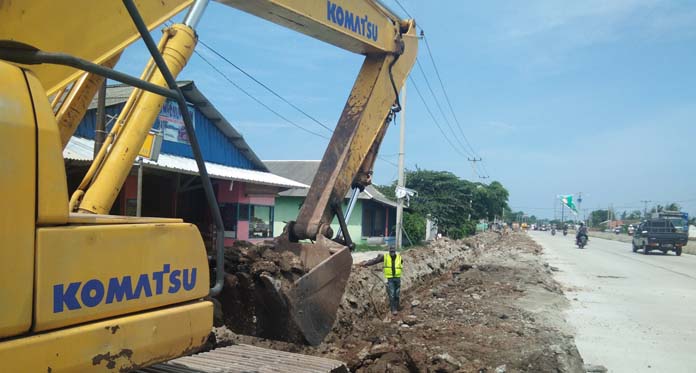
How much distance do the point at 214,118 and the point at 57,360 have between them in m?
18.4

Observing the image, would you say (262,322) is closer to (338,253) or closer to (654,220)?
(338,253)

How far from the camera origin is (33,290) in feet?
7.59

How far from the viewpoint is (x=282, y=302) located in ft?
15.8

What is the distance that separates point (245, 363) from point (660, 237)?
34763 millimetres

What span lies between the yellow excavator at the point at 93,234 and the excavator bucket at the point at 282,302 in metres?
0.02

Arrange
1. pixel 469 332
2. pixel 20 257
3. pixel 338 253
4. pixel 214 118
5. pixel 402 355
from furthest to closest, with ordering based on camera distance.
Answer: pixel 214 118, pixel 469 332, pixel 402 355, pixel 338 253, pixel 20 257

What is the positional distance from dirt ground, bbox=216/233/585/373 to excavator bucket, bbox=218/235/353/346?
1010 mm

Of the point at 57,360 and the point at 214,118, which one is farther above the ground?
the point at 214,118

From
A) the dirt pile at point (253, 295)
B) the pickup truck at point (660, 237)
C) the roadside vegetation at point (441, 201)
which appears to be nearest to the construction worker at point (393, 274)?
the dirt pile at point (253, 295)

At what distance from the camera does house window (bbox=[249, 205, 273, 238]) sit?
21922mm

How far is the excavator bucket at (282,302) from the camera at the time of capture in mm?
4848

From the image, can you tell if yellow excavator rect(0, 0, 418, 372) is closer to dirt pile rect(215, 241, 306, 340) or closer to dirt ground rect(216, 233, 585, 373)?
dirt pile rect(215, 241, 306, 340)

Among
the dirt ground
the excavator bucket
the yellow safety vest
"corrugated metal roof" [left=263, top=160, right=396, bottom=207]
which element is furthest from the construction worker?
"corrugated metal roof" [left=263, top=160, right=396, bottom=207]

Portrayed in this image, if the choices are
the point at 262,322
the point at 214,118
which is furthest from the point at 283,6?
the point at 214,118
